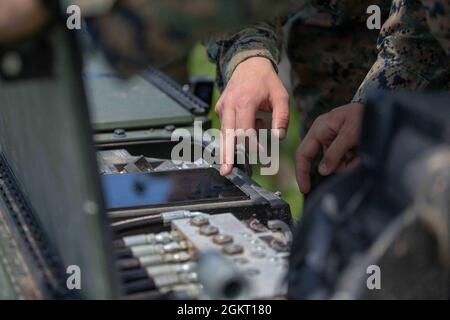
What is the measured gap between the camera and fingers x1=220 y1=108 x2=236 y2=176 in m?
2.05

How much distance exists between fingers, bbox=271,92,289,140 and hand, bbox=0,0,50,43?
118 cm

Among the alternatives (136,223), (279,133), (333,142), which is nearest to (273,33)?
(279,133)

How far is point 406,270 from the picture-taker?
Answer: 45.0 inches

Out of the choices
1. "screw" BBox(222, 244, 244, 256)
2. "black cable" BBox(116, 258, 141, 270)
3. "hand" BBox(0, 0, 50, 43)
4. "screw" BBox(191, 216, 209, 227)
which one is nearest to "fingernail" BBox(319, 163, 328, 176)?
"screw" BBox(191, 216, 209, 227)

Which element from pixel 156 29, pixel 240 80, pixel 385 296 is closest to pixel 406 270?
pixel 385 296

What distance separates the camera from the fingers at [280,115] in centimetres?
220

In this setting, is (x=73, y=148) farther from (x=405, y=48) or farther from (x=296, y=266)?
(x=405, y=48)

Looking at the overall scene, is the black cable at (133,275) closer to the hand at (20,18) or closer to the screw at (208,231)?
the screw at (208,231)

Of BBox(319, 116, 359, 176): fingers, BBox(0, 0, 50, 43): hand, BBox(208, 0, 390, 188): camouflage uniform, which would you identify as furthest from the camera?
BBox(208, 0, 390, 188): camouflage uniform

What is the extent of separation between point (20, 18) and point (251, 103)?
4.03 feet

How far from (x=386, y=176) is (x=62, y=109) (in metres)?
0.43

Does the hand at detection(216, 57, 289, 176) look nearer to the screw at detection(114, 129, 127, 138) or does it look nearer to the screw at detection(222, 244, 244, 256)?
the screw at detection(114, 129, 127, 138)

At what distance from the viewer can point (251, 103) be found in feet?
7.33
